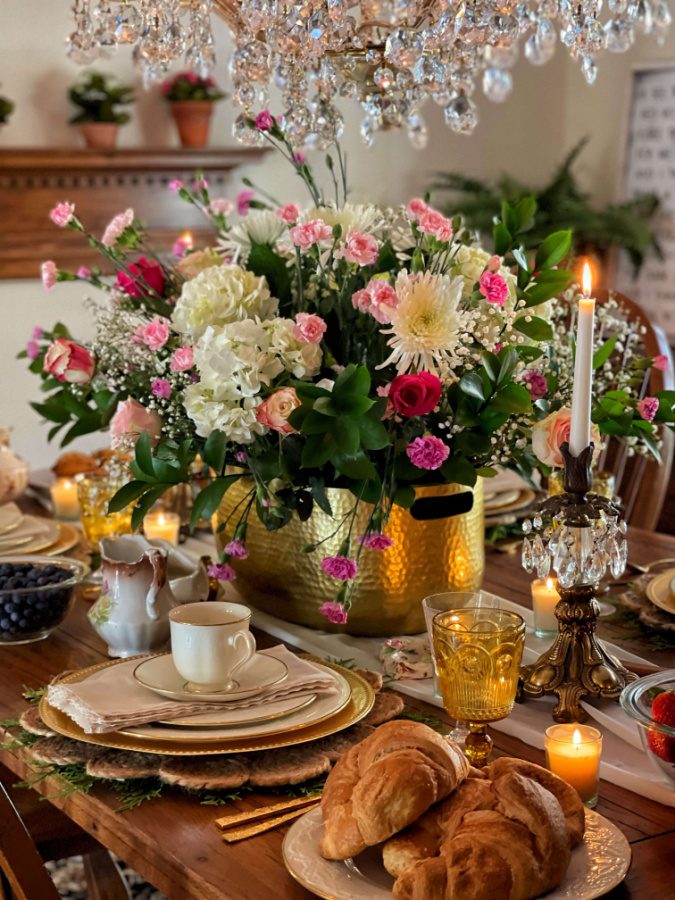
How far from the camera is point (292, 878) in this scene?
99 centimetres

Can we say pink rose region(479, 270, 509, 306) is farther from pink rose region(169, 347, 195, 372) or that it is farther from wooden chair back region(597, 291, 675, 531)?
wooden chair back region(597, 291, 675, 531)

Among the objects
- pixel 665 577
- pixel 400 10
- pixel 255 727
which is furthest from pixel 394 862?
pixel 400 10

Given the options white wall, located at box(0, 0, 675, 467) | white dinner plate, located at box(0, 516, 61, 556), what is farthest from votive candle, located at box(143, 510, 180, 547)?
white wall, located at box(0, 0, 675, 467)

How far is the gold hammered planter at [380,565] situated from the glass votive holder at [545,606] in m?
0.08

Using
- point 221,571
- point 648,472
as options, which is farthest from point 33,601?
point 648,472

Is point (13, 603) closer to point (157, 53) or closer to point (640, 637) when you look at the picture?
point (640, 637)

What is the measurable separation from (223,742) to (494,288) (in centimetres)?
58

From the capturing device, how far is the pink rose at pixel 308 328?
54.2 inches

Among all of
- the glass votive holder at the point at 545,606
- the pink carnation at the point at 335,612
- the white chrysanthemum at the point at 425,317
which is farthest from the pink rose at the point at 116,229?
the glass votive holder at the point at 545,606

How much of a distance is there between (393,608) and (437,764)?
545 millimetres

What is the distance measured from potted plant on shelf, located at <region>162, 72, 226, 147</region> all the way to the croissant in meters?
3.14

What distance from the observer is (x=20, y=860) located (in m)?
1.09

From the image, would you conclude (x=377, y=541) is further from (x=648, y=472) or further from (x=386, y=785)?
(x=648, y=472)

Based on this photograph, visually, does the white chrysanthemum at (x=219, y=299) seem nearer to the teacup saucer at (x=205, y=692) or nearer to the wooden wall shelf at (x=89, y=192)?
the teacup saucer at (x=205, y=692)
